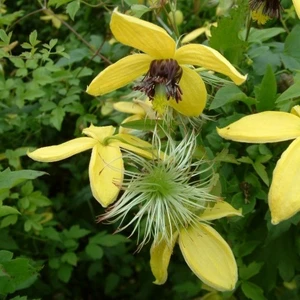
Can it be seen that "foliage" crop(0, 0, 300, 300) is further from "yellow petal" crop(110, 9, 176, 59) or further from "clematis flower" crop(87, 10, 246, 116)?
"yellow petal" crop(110, 9, 176, 59)

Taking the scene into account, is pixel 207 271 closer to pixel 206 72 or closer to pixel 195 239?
pixel 195 239

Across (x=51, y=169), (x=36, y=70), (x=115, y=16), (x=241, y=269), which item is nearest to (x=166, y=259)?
(x=241, y=269)

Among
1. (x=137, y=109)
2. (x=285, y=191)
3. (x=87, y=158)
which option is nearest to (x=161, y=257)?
(x=285, y=191)

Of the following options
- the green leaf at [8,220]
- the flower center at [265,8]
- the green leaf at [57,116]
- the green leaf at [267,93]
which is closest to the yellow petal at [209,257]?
the green leaf at [267,93]

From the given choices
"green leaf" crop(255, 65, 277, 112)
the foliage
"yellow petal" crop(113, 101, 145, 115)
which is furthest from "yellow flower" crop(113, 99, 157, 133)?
"green leaf" crop(255, 65, 277, 112)

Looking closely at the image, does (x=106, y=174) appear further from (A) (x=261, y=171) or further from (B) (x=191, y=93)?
(A) (x=261, y=171)

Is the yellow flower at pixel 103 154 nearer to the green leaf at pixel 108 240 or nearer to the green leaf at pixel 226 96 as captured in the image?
the green leaf at pixel 226 96
